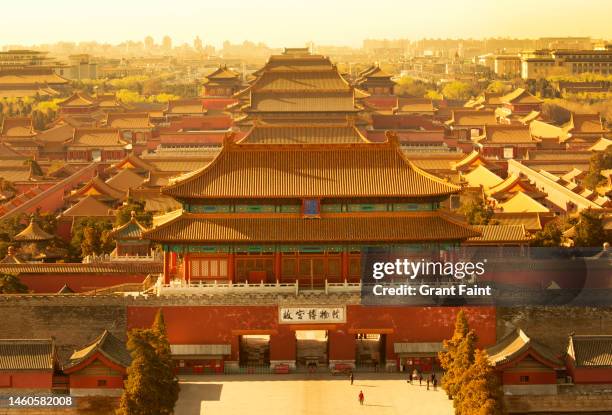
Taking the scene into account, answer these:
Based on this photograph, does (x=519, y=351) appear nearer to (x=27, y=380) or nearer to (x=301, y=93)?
(x=27, y=380)

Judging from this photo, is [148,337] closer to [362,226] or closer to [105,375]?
[105,375]

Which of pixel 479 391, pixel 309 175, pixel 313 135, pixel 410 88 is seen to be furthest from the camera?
pixel 410 88

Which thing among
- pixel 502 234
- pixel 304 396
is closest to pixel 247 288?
pixel 304 396

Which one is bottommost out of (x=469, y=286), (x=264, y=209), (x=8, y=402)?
(x=8, y=402)

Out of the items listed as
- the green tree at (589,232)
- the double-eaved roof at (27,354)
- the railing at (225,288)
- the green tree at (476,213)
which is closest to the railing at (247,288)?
the railing at (225,288)

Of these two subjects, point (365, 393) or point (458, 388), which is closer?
point (458, 388)

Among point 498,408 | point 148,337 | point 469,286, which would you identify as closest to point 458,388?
point 498,408

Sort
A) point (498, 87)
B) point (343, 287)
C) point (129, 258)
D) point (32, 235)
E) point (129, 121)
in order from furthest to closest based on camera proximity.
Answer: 1. point (498, 87)
2. point (129, 121)
3. point (32, 235)
4. point (129, 258)
5. point (343, 287)
